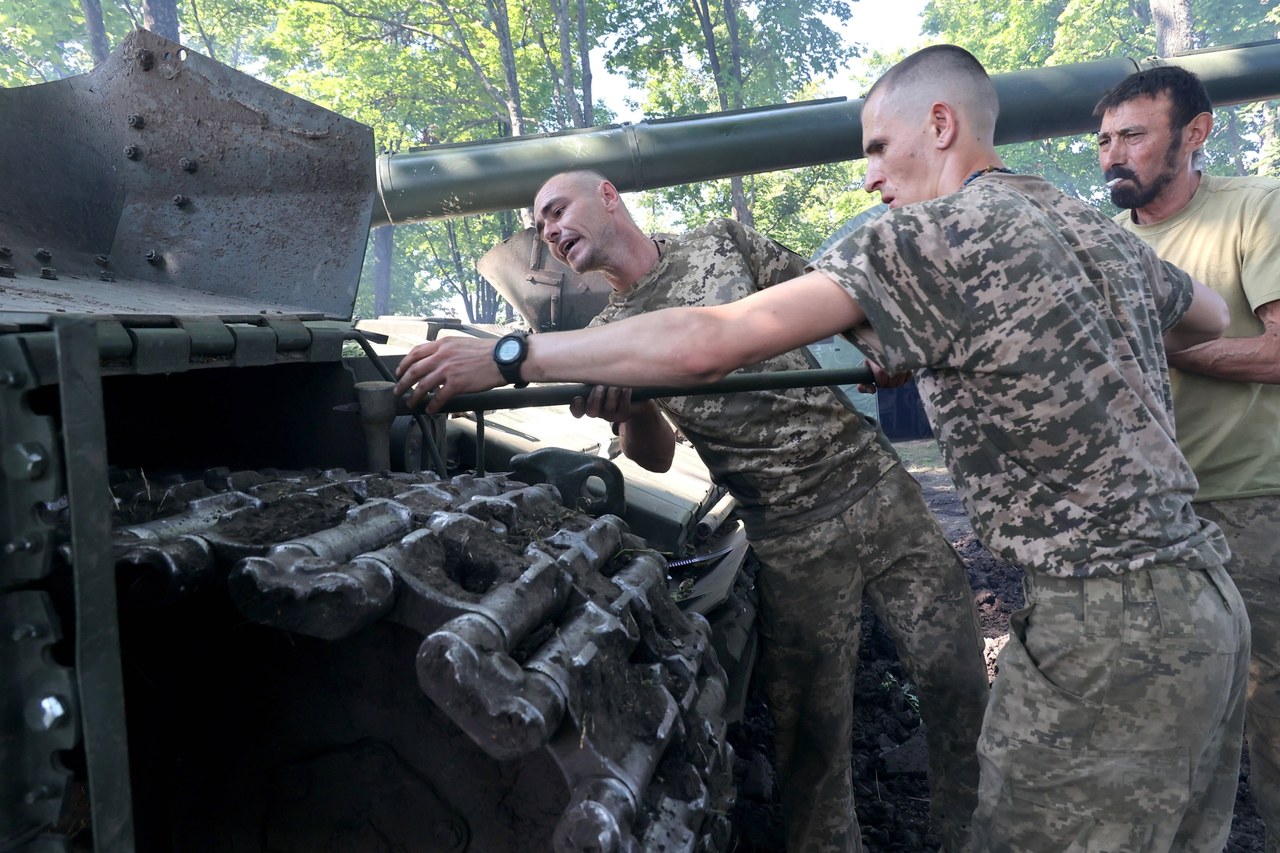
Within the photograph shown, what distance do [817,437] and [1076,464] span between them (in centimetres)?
128

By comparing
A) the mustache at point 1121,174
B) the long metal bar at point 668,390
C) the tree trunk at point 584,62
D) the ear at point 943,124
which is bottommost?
the long metal bar at point 668,390

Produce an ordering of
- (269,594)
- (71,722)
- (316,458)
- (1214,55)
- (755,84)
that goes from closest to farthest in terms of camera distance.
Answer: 1. (71,722)
2. (269,594)
3. (316,458)
4. (1214,55)
5. (755,84)

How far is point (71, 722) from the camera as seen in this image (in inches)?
51.6

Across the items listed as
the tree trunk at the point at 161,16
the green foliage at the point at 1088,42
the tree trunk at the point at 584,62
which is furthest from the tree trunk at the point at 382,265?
the green foliage at the point at 1088,42

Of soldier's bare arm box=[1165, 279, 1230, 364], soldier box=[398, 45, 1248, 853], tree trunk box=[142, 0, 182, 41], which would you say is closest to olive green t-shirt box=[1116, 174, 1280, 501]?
soldier's bare arm box=[1165, 279, 1230, 364]

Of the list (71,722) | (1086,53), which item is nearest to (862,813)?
(71,722)

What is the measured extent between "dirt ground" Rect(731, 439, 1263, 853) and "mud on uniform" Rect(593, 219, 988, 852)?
425 millimetres

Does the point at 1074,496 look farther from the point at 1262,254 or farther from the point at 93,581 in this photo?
the point at 93,581

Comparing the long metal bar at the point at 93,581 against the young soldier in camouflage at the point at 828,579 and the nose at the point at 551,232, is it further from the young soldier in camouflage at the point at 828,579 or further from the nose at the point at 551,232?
the nose at the point at 551,232

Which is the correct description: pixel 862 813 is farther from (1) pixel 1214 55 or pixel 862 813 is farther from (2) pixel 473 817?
(1) pixel 1214 55

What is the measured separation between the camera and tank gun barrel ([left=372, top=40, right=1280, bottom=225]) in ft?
21.4

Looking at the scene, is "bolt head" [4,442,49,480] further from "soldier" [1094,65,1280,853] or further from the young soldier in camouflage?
"soldier" [1094,65,1280,853]

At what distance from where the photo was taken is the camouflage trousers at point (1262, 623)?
315 centimetres

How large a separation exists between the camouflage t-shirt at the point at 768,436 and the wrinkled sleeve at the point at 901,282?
127cm
